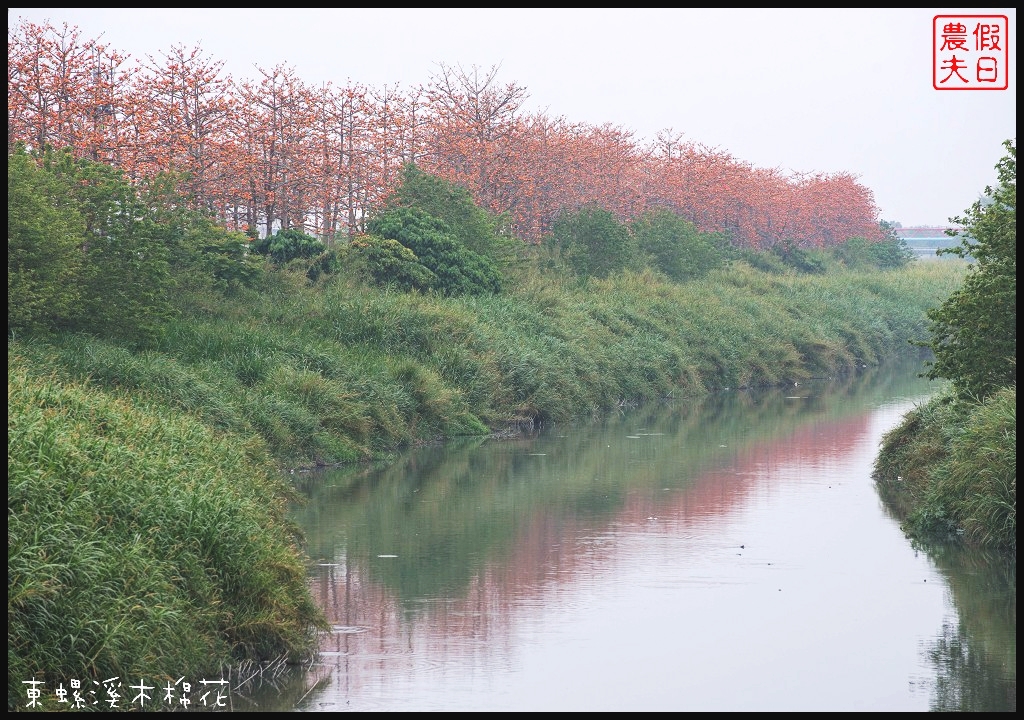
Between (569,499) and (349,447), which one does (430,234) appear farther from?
(569,499)

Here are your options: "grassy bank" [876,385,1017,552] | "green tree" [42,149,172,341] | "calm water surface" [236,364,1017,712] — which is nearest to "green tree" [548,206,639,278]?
"calm water surface" [236,364,1017,712]

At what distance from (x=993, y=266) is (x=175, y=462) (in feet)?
30.5

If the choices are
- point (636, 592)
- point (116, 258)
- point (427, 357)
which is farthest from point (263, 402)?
point (636, 592)

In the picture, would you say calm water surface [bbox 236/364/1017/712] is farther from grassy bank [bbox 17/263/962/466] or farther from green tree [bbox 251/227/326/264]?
green tree [bbox 251/227/326/264]

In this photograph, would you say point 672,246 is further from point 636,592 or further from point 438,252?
point 636,592

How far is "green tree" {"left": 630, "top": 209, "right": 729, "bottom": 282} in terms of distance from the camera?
1740 inches

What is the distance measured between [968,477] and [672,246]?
30831mm

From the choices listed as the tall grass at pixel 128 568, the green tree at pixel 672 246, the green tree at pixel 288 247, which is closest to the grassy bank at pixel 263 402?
the tall grass at pixel 128 568

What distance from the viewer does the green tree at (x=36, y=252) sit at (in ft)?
55.3

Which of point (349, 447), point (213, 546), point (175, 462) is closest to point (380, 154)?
point (349, 447)

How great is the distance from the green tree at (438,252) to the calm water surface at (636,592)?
8.25 meters

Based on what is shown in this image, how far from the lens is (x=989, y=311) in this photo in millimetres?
15516

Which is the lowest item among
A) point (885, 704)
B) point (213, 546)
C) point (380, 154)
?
point (885, 704)

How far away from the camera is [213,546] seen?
390 inches
